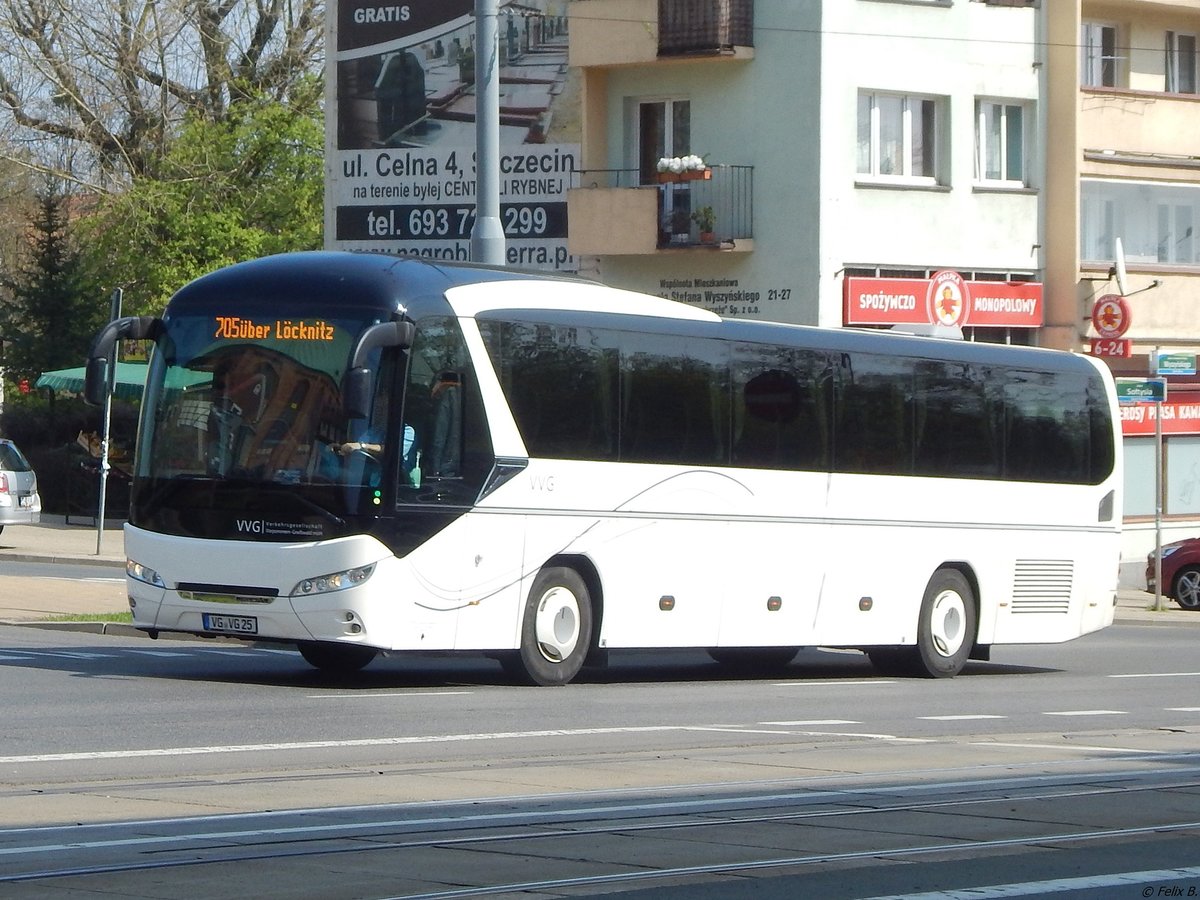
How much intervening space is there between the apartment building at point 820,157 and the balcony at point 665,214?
0.12 ft

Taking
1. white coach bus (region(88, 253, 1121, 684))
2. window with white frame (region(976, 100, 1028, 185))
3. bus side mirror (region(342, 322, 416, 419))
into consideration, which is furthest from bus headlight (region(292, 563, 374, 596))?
window with white frame (region(976, 100, 1028, 185))

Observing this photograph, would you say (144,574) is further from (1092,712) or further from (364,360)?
(1092,712)

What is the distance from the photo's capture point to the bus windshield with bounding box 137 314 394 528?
1566 cm

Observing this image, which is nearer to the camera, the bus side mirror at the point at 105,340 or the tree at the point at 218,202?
the bus side mirror at the point at 105,340

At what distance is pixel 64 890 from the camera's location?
7234mm

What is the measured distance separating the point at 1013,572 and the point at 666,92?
745 inches

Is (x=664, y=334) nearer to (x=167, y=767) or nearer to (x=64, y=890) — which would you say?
(x=167, y=767)

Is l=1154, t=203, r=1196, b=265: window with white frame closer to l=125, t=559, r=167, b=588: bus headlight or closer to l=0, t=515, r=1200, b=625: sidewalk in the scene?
l=0, t=515, r=1200, b=625: sidewalk

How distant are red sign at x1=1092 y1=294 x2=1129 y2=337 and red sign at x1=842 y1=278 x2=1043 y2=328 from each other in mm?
1718

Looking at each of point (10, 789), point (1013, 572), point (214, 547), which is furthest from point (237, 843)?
point (1013, 572)

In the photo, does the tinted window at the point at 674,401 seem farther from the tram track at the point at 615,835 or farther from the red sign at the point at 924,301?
the red sign at the point at 924,301

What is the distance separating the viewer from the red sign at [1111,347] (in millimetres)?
39000

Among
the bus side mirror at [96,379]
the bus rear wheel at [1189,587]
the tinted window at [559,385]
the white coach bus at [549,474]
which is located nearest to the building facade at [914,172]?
the bus rear wheel at [1189,587]

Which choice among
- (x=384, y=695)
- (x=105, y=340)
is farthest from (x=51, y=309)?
(x=384, y=695)
